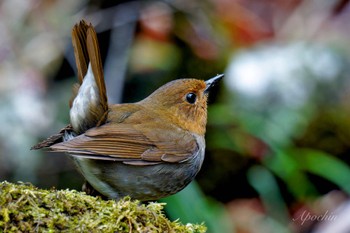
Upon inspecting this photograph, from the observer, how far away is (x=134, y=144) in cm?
351

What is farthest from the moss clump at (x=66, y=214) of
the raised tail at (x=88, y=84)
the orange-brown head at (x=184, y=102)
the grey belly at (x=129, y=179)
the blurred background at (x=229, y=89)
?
the blurred background at (x=229, y=89)

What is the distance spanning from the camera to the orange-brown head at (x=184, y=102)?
3914 millimetres

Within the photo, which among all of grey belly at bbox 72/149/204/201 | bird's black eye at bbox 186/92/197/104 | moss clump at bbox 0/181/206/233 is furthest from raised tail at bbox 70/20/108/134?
moss clump at bbox 0/181/206/233

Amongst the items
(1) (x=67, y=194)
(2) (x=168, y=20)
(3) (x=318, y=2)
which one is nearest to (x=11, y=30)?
(2) (x=168, y=20)

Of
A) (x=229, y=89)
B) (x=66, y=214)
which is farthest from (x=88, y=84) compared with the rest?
(x=229, y=89)

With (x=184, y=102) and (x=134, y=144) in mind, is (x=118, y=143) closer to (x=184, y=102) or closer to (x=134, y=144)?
(x=134, y=144)

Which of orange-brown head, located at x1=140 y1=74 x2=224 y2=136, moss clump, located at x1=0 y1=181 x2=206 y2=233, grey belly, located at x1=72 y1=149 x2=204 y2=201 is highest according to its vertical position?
orange-brown head, located at x1=140 y1=74 x2=224 y2=136

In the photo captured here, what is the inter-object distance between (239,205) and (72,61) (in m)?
1.99

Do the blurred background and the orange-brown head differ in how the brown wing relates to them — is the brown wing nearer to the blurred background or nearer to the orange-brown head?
the orange-brown head

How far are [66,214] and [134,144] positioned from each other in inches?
54.9

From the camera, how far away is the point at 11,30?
17.9ft

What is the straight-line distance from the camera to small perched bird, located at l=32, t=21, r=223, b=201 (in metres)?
3.28

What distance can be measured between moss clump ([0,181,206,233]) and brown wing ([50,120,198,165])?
0.83 metres

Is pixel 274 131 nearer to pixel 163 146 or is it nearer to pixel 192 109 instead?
pixel 192 109
